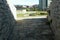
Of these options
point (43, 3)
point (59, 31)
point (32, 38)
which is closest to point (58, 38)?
point (59, 31)

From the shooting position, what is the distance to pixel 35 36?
19.6 ft

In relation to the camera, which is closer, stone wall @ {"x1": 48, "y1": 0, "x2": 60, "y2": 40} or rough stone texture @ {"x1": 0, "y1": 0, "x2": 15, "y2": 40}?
rough stone texture @ {"x1": 0, "y1": 0, "x2": 15, "y2": 40}

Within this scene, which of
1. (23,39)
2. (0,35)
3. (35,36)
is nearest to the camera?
(0,35)

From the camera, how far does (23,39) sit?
220 inches

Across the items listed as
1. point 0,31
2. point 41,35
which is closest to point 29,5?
point 41,35

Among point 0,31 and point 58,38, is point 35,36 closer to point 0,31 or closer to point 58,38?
point 58,38

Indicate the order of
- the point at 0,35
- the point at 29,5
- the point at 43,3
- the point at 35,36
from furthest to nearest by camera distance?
the point at 29,5, the point at 43,3, the point at 35,36, the point at 0,35

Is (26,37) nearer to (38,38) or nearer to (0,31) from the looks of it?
(38,38)

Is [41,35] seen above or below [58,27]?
below

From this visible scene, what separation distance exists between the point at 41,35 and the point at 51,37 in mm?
503

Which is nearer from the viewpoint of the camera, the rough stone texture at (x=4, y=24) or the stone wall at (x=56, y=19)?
the rough stone texture at (x=4, y=24)

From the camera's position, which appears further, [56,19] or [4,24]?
[56,19]

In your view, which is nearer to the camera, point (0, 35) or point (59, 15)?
point (0, 35)

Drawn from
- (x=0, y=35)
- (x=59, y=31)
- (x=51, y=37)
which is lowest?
(x=51, y=37)
